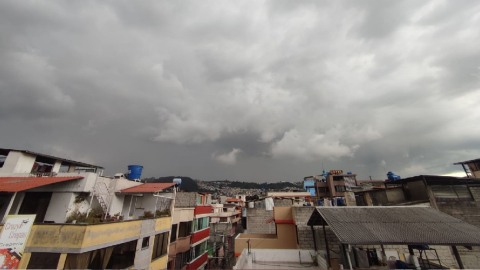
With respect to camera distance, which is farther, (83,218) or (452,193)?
(452,193)

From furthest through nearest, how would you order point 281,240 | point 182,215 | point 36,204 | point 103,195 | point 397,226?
point 182,215 → point 281,240 → point 103,195 → point 36,204 → point 397,226

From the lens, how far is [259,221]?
34.0 metres

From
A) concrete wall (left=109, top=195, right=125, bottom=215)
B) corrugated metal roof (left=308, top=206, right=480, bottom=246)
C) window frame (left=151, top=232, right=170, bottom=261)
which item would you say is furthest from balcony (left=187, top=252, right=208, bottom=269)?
corrugated metal roof (left=308, top=206, right=480, bottom=246)

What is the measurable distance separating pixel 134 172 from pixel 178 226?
940 centimetres

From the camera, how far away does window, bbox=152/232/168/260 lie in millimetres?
18961

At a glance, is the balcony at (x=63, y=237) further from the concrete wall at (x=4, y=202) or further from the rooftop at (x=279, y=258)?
the rooftop at (x=279, y=258)

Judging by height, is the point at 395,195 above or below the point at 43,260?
above

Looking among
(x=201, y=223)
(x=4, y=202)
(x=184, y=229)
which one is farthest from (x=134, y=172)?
(x=201, y=223)

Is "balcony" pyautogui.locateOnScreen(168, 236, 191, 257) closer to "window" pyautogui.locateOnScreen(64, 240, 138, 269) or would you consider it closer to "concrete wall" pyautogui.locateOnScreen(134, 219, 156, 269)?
"concrete wall" pyautogui.locateOnScreen(134, 219, 156, 269)

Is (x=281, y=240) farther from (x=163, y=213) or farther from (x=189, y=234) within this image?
(x=189, y=234)

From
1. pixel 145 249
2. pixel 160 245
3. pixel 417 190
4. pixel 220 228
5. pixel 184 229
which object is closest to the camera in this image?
pixel 145 249

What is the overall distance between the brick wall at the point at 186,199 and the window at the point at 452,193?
30180 mm

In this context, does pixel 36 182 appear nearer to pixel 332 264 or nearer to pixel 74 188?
pixel 74 188

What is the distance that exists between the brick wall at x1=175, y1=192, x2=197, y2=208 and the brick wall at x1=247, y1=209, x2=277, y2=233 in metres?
10.4
